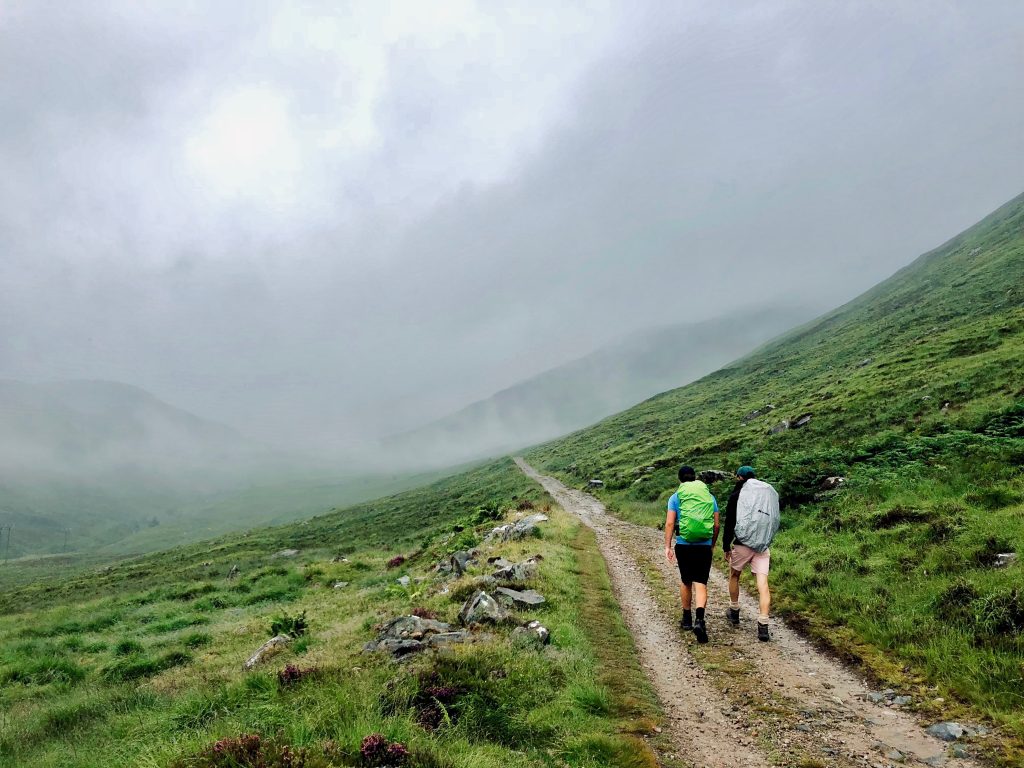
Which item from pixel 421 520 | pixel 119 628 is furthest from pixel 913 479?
pixel 421 520

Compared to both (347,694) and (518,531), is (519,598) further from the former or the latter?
(518,531)

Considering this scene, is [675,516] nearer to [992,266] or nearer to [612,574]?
[612,574]

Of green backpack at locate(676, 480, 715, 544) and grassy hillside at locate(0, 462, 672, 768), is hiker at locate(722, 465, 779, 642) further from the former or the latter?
grassy hillside at locate(0, 462, 672, 768)

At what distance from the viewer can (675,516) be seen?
449 inches

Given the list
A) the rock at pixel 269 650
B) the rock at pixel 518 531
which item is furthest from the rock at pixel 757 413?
the rock at pixel 269 650

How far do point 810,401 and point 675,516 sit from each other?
1518 inches

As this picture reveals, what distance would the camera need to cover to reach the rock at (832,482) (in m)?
19.4

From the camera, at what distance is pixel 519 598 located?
1260 cm

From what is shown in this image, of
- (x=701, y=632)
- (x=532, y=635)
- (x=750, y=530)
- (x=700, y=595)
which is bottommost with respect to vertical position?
(x=701, y=632)

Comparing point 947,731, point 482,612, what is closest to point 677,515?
point 482,612

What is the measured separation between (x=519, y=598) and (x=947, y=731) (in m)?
8.37

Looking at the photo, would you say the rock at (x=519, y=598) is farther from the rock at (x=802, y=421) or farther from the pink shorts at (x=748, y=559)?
the rock at (x=802, y=421)

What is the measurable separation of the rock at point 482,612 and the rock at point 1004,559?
10.4m

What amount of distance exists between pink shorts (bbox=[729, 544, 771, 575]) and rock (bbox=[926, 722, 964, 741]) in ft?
14.2
